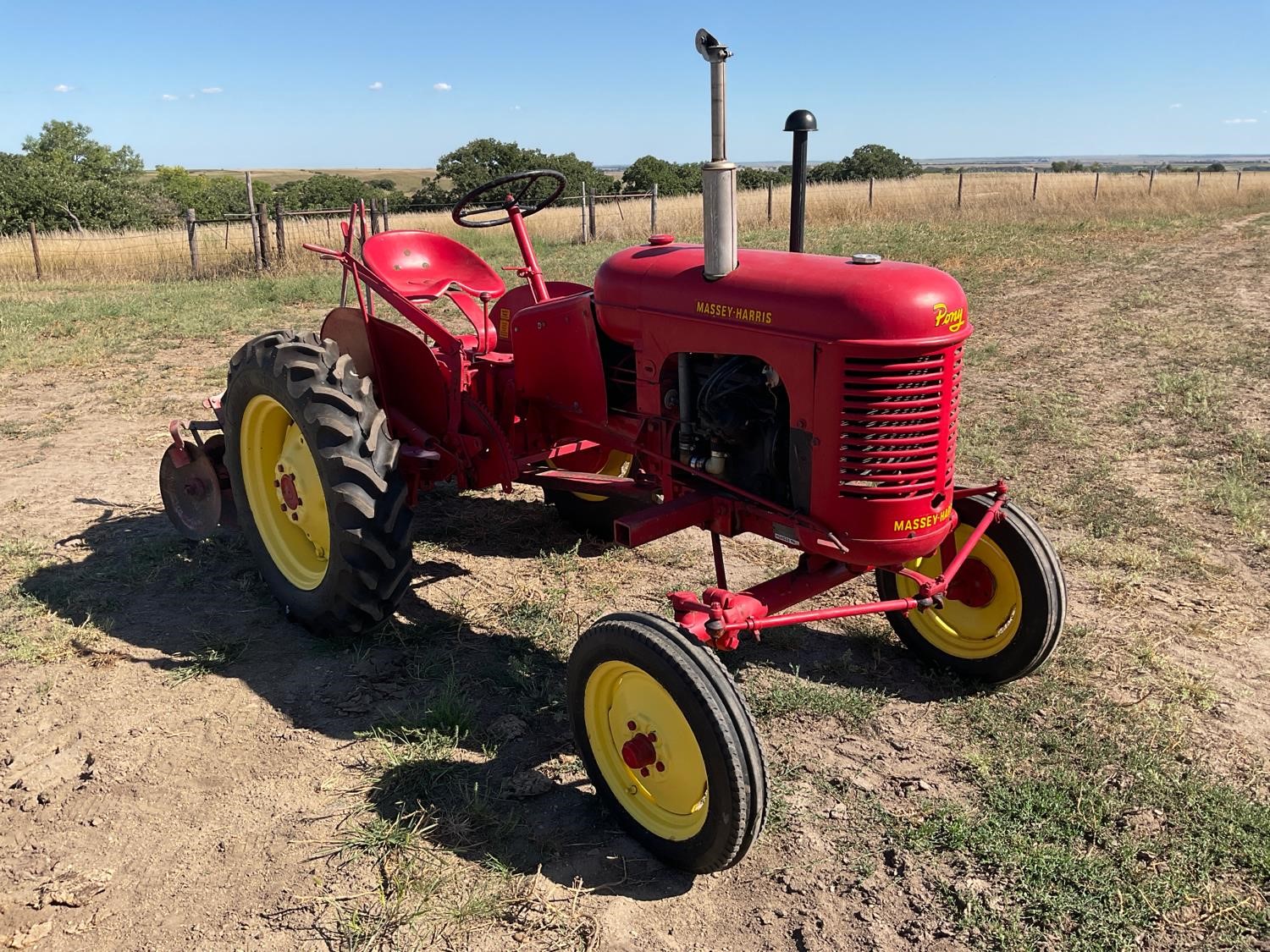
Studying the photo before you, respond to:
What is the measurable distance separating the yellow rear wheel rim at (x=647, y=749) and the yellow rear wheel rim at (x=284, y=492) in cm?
160

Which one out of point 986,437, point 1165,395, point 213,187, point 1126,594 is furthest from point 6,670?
point 213,187

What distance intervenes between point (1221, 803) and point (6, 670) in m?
4.13

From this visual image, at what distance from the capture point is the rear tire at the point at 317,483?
11.1 feet

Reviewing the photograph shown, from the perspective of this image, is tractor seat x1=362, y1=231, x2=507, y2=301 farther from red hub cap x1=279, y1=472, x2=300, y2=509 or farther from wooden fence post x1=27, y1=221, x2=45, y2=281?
wooden fence post x1=27, y1=221, x2=45, y2=281

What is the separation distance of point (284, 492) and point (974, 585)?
9.00ft

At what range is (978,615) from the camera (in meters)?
3.38

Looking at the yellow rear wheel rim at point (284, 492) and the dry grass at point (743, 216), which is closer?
the yellow rear wheel rim at point (284, 492)

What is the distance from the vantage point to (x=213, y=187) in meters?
44.0

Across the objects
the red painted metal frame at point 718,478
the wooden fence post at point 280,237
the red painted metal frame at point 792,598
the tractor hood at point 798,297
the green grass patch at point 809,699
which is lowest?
the green grass patch at point 809,699

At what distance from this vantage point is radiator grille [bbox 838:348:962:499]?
254 centimetres

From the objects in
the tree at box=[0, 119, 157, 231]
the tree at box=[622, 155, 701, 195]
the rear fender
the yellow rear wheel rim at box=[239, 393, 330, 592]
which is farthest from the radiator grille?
the tree at box=[622, 155, 701, 195]

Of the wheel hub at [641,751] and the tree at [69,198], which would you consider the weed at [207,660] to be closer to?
the wheel hub at [641,751]

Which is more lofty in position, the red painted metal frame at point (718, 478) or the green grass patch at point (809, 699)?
the red painted metal frame at point (718, 478)

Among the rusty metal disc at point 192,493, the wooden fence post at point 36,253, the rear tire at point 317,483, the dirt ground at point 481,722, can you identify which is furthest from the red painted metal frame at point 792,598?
the wooden fence post at point 36,253
